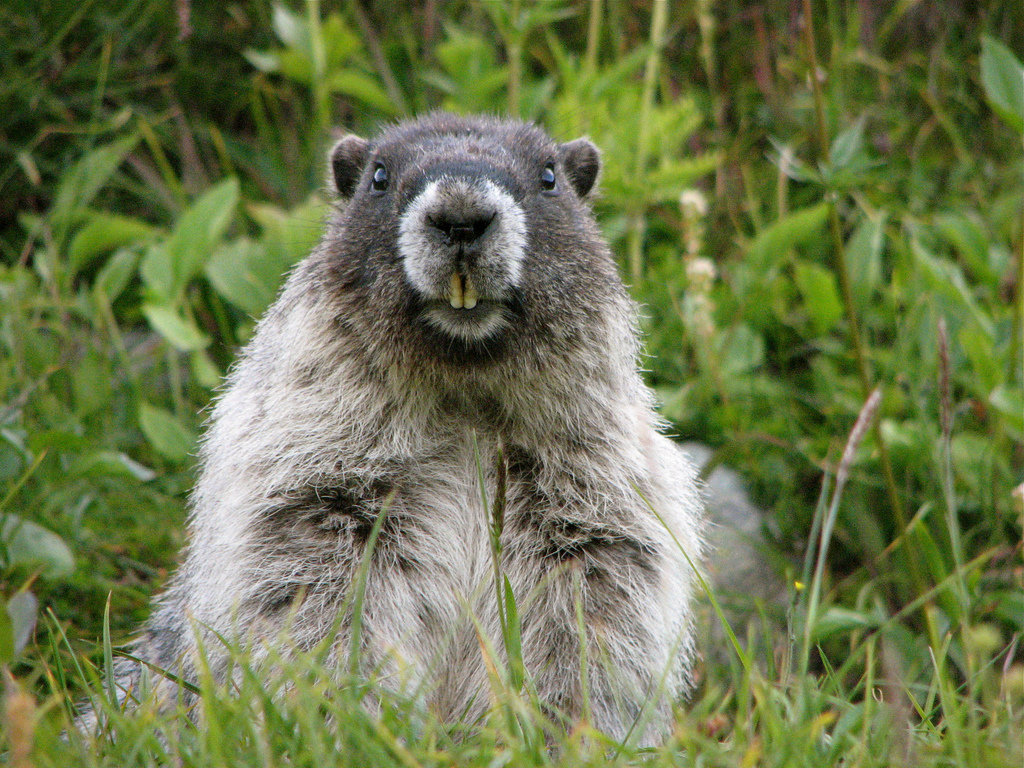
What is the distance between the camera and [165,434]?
14.8 ft

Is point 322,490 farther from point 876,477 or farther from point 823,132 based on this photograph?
point 876,477

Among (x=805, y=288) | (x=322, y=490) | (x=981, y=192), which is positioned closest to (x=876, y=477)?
(x=805, y=288)

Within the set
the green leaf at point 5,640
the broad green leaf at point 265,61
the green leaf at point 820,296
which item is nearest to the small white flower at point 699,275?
the green leaf at point 820,296

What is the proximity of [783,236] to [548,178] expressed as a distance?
1.88 meters

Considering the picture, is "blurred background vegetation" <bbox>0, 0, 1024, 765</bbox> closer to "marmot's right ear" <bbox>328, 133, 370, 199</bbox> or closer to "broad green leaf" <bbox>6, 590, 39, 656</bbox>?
"broad green leaf" <bbox>6, 590, 39, 656</bbox>

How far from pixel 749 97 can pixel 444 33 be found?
74.8 inches

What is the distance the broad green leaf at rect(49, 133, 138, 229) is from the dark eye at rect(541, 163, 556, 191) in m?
2.59

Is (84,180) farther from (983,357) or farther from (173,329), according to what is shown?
(983,357)

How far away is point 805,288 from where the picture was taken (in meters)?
5.02

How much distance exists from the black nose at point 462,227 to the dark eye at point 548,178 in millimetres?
767

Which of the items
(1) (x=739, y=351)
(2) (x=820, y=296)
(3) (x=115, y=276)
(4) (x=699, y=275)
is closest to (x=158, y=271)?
(3) (x=115, y=276)

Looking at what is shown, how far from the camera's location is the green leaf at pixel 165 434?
14.6 feet

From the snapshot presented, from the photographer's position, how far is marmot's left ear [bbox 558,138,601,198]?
385cm

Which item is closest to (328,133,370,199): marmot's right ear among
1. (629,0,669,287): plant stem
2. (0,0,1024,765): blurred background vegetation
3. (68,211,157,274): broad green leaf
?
(0,0,1024,765): blurred background vegetation
